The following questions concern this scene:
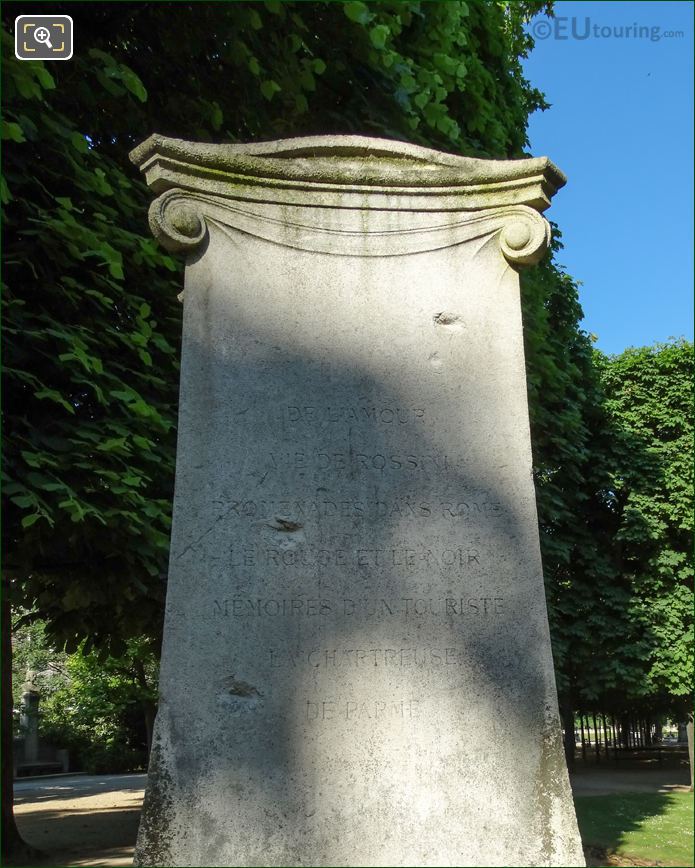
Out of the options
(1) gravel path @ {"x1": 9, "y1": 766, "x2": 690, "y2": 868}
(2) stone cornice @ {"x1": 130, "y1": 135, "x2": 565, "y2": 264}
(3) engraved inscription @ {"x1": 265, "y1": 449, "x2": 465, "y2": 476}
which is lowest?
(1) gravel path @ {"x1": 9, "y1": 766, "x2": 690, "y2": 868}

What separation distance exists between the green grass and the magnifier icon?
9.29m

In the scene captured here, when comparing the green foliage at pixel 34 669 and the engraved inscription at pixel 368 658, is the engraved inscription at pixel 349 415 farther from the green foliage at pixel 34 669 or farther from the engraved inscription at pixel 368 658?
the green foliage at pixel 34 669

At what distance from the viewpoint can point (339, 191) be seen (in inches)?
156

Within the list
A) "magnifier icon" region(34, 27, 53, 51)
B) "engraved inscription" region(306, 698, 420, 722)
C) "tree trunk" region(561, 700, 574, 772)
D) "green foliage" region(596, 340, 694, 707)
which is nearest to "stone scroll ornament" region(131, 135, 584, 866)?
"engraved inscription" region(306, 698, 420, 722)

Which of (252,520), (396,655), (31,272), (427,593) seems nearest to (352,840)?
(396,655)

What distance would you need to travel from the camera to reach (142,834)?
10.8 feet

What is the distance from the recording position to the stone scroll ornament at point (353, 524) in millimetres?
3379

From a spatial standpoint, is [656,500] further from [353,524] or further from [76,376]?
[353,524]

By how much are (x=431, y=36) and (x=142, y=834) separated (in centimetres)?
800

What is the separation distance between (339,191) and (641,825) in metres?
13.5

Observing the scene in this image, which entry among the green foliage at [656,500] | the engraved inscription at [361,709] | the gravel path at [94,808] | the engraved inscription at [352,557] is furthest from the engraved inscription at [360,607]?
the green foliage at [656,500]

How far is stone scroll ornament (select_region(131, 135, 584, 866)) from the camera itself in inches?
133

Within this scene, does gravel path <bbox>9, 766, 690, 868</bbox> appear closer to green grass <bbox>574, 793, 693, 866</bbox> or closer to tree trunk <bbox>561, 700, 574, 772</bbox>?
tree trunk <bbox>561, 700, 574, 772</bbox>

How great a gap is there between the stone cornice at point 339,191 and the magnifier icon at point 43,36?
330 cm
